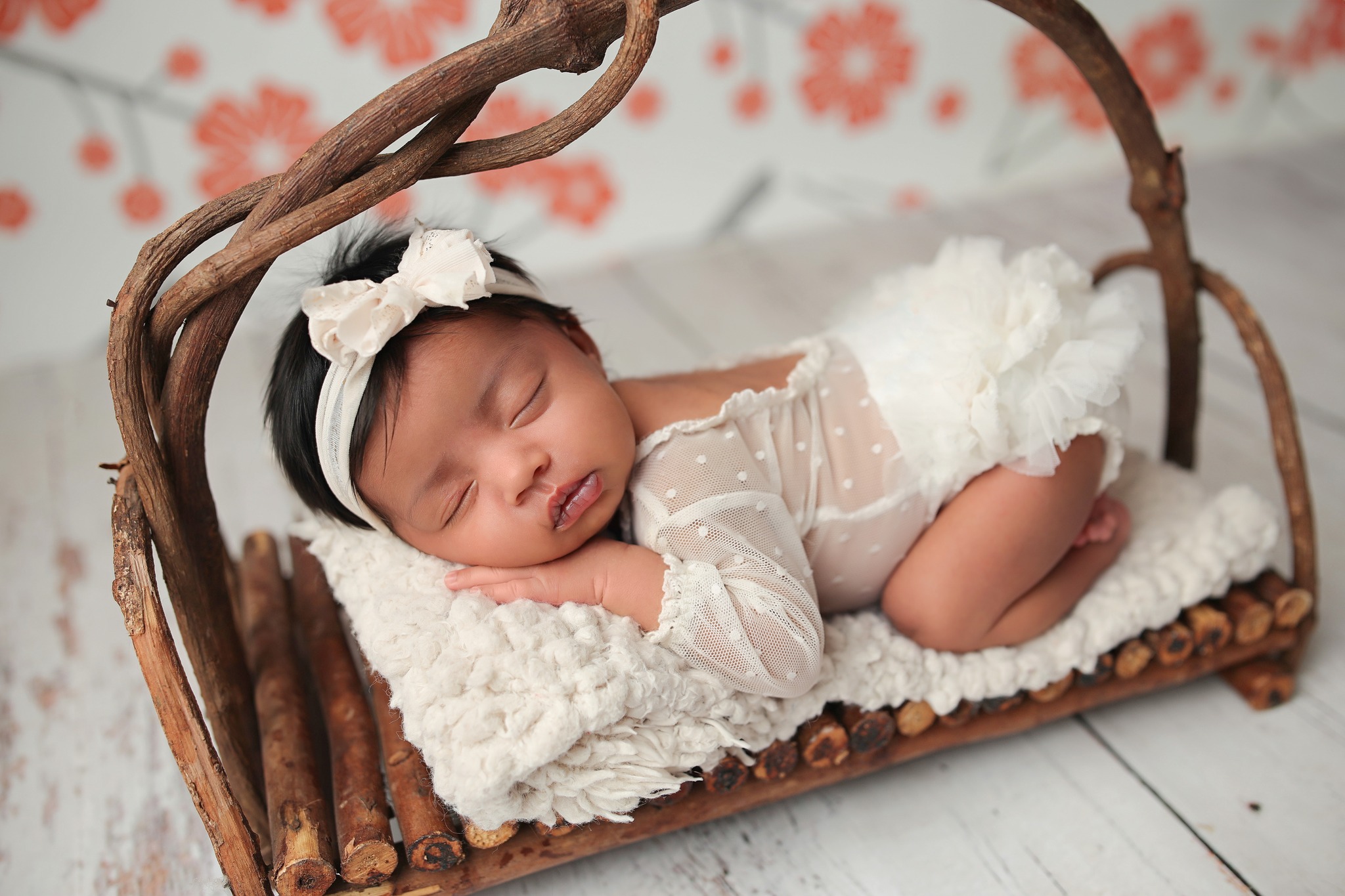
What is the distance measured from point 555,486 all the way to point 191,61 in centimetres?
174

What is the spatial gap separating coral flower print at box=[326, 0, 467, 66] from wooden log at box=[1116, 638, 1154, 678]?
6.23 ft

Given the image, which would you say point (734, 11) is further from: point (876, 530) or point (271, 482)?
point (876, 530)

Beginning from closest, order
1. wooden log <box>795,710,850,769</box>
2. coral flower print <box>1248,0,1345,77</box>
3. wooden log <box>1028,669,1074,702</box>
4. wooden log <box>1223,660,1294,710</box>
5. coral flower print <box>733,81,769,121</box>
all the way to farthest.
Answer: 1. wooden log <box>795,710,850,769</box>
2. wooden log <box>1028,669,1074,702</box>
3. wooden log <box>1223,660,1294,710</box>
4. coral flower print <box>733,81,769,121</box>
5. coral flower print <box>1248,0,1345,77</box>

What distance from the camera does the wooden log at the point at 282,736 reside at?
0.96 meters

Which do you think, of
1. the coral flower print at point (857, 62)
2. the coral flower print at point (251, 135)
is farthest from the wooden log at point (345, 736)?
the coral flower print at point (857, 62)

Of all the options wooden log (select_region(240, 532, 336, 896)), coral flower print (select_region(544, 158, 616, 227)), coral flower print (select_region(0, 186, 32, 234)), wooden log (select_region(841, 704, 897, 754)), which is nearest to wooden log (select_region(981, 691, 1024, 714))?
wooden log (select_region(841, 704, 897, 754))

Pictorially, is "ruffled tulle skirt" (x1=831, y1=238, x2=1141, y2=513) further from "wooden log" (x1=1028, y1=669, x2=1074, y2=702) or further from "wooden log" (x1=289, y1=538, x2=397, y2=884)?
"wooden log" (x1=289, y1=538, x2=397, y2=884)

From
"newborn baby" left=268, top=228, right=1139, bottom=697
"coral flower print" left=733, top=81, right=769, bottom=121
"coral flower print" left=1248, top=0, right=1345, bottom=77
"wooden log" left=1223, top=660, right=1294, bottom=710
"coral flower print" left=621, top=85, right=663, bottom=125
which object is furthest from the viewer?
"coral flower print" left=1248, top=0, right=1345, bottom=77

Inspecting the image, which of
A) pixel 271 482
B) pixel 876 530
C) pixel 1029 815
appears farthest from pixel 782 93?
pixel 1029 815

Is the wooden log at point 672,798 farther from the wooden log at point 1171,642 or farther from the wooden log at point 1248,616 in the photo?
the wooden log at point 1248,616

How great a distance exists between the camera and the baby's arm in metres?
1.05

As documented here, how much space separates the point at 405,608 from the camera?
104 centimetres

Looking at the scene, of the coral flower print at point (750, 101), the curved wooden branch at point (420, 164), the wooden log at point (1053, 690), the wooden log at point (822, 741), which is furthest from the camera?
the coral flower print at point (750, 101)

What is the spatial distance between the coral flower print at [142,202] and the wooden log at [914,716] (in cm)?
198
